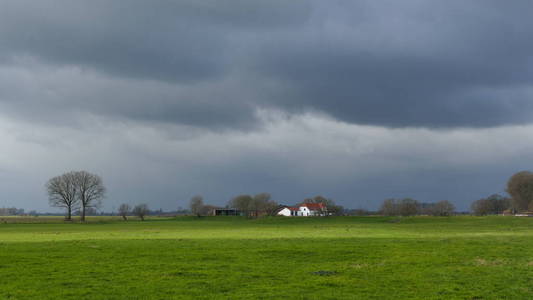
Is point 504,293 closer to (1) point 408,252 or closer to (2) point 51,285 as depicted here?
(1) point 408,252

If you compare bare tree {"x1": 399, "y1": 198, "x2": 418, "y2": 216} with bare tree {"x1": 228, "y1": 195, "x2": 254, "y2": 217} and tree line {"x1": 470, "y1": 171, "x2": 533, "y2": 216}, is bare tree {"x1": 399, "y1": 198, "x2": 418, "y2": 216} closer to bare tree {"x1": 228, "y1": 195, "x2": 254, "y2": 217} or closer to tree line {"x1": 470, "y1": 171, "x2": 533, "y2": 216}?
tree line {"x1": 470, "y1": 171, "x2": 533, "y2": 216}

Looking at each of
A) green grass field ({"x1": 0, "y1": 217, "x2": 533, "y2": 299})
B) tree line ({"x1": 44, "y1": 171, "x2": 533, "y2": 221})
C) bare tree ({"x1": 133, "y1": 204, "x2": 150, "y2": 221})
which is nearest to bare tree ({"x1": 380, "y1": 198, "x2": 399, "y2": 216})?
tree line ({"x1": 44, "y1": 171, "x2": 533, "y2": 221})

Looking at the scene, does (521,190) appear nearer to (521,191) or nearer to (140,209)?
(521,191)

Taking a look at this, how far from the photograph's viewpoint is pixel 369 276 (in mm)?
21938

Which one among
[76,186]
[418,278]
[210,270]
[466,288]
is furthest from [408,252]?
[76,186]

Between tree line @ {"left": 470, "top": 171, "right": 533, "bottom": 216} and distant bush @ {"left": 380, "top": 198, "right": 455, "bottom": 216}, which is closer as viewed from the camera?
tree line @ {"left": 470, "top": 171, "right": 533, "bottom": 216}

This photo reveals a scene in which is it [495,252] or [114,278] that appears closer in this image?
[114,278]

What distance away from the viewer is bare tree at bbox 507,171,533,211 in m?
155

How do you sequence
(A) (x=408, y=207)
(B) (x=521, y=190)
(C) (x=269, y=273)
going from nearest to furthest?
(C) (x=269, y=273) < (B) (x=521, y=190) < (A) (x=408, y=207)

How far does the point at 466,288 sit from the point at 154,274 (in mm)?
14762

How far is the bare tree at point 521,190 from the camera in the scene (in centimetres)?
15488

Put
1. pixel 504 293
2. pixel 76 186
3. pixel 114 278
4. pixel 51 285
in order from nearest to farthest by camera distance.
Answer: pixel 504 293 → pixel 51 285 → pixel 114 278 → pixel 76 186

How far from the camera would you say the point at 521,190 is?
15638cm

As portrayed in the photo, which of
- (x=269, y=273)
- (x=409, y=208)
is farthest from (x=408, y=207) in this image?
(x=269, y=273)
